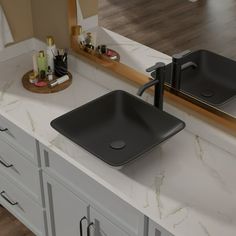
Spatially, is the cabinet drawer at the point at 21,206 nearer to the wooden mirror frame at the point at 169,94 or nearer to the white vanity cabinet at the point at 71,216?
the white vanity cabinet at the point at 71,216

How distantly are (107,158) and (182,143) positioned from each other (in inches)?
13.8

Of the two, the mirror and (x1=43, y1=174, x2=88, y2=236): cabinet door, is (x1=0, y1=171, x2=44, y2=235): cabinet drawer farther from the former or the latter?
the mirror

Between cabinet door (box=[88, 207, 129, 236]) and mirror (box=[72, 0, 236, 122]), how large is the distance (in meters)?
0.64

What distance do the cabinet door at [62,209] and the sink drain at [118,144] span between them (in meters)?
0.28

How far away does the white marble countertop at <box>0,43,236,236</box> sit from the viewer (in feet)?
6.79

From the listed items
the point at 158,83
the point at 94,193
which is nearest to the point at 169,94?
the point at 158,83

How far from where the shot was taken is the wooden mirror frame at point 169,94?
93.3 inches

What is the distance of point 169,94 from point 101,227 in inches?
25.8

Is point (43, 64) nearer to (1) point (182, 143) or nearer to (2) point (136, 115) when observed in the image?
(2) point (136, 115)

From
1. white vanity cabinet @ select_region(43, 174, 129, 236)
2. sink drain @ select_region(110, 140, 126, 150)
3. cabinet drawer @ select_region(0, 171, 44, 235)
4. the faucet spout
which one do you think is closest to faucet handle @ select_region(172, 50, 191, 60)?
the faucet spout

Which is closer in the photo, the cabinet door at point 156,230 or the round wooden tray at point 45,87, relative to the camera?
the cabinet door at point 156,230

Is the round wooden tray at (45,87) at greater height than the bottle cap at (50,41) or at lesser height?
lesser

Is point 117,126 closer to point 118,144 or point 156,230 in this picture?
point 118,144

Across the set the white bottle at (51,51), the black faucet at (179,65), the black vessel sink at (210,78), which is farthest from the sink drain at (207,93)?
the white bottle at (51,51)
